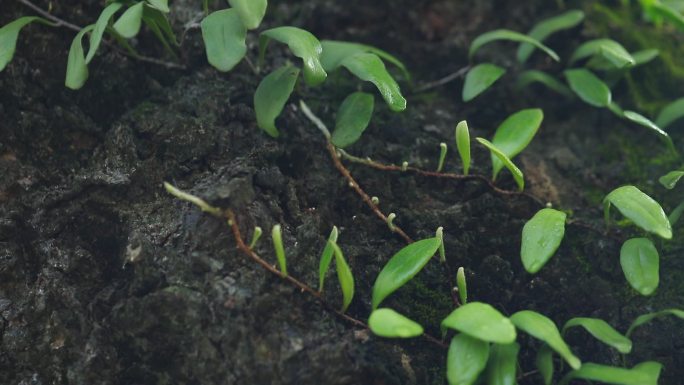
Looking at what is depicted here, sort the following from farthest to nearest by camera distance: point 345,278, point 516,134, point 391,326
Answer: point 516,134, point 345,278, point 391,326

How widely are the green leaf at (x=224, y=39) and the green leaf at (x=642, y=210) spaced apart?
0.79 m

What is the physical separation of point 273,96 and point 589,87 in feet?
2.71

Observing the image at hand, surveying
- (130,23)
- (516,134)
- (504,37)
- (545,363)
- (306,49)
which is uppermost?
(130,23)

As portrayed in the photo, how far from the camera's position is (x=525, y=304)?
1485 millimetres

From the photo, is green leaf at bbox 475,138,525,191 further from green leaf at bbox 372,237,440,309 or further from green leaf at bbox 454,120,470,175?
green leaf at bbox 372,237,440,309

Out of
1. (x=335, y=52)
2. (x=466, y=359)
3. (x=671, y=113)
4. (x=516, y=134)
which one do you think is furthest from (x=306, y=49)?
(x=671, y=113)

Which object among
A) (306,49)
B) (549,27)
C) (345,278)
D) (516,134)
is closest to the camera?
(345,278)

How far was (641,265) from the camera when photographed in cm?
135

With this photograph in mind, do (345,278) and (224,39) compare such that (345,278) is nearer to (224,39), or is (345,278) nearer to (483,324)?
(483,324)

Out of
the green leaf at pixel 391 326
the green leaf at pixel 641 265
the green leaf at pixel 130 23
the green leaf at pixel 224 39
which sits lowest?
the green leaf at pixel 641 265

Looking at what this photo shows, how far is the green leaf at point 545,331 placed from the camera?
3.83 ft

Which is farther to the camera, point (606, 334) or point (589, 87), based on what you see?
point (589, 87)

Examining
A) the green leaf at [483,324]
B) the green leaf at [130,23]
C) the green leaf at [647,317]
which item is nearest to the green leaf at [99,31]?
the green leaf at [130,23]

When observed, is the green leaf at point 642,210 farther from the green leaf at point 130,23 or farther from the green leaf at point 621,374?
the green leaf at point 130,23
